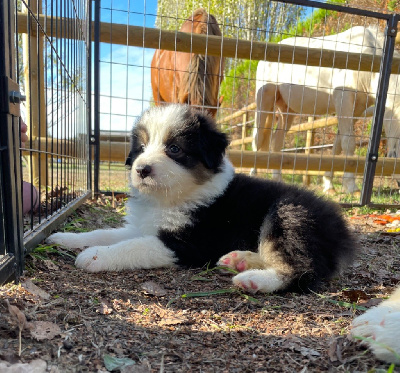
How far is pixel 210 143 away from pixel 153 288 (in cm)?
116

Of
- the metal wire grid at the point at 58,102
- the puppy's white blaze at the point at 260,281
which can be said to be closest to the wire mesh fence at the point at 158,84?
the metal wire grid at the point at 58,102

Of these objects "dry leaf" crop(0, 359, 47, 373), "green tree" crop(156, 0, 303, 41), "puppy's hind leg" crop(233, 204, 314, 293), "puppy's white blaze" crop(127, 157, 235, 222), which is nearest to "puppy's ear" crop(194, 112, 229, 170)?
"puppy's white blaze" crop(127, 157, 235, 222)

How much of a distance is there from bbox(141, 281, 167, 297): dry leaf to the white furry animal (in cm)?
102

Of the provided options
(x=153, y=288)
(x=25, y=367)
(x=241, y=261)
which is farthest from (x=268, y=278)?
(x=25, y=367)

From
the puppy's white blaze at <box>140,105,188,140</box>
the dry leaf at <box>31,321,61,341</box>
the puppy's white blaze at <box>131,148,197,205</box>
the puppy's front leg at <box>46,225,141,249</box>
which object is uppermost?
the puppy's white blaze at <box>140,105,188,140</box>

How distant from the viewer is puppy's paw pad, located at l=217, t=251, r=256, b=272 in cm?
243

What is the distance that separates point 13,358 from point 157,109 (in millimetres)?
2045

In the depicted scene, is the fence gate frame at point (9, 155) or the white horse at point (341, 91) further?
the white horse at point (341, 91)

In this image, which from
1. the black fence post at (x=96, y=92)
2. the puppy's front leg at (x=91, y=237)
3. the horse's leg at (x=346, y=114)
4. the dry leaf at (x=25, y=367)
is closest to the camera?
the dry leaf at (x=25, y=367)

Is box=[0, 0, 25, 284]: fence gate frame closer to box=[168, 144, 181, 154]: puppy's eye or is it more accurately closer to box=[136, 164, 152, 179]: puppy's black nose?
box=[136, 164, 152, 179]: puppy's black nose

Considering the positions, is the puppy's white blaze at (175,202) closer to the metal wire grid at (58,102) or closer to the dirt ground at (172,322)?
the dirt ground at (172,322)

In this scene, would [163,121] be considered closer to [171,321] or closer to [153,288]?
[153,288]

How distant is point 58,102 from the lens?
322 cm

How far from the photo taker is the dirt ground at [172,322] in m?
1.36
